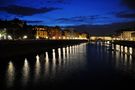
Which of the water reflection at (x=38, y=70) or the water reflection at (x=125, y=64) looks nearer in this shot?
the water reflection at (x=38, y=70)

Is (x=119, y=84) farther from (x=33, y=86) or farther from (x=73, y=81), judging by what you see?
(x=33, y=86)

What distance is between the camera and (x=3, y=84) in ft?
69.5

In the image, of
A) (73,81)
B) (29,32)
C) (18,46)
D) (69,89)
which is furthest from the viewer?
(29,32)

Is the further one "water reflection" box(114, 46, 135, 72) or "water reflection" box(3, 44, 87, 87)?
"water reflection" box(114, 46, 135, 72)

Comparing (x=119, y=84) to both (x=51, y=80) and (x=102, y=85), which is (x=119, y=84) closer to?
(x=102, y=85)

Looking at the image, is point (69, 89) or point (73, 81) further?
point (73, 81)

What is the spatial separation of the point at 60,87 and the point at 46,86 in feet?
3.65

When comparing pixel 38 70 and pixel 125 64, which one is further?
pixel 125 64

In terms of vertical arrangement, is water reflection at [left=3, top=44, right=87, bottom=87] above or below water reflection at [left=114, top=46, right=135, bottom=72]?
above

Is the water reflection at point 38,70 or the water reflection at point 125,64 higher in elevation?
the water reflection at point 38,70

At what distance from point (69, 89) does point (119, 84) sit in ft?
15.1

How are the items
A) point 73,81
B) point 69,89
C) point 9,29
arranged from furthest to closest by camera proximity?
point 9,29 < point 73,81 < point 69,89

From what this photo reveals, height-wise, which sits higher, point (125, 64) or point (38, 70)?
point (38, 70)

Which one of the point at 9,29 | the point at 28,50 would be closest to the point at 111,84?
the point at 28,50
